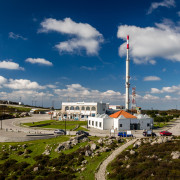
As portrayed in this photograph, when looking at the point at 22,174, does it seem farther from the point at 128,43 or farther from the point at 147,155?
the point at 128,43

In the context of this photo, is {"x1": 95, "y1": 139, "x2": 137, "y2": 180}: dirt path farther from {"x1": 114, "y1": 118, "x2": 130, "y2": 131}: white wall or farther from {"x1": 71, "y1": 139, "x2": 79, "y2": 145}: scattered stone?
{"x1": 114, "y1": 118, "x2": 130, "y2": 131}: white wall

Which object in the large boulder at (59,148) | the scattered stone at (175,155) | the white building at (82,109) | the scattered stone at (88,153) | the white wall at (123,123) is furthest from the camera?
the white building at (82,109)

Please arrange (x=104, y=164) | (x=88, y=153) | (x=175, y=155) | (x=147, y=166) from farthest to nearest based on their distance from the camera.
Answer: (x=88, y=153) → (x=104, y=164) → (x=175, y=155) → (x=147, y=166)

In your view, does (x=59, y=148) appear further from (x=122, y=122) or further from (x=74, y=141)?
(x=122, y=122)

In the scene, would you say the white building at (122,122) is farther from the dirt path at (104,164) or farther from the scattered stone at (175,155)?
the scattered stone at (175,155)

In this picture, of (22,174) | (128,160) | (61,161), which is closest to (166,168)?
(128,160)

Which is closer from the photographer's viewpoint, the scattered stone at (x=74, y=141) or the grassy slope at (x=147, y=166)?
the grassy slope at (x=147, y=166)

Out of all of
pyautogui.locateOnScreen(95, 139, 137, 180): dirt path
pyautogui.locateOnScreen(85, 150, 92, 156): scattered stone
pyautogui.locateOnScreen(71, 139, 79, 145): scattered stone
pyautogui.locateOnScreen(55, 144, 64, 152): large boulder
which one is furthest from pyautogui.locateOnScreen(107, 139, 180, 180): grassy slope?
pyautogui.locateOnScreen(55, 144, 64, 152): large boulder

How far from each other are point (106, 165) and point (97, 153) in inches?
195

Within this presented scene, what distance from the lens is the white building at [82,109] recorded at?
9588 cm

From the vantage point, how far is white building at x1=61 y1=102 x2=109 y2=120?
9588 cm

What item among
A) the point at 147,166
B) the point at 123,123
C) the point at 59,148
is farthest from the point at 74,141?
the point at 123,123

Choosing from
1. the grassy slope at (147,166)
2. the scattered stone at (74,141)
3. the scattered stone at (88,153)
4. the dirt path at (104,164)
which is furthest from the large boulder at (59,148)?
the grassy slope at (147,166)

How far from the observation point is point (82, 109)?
9938 centimetres
